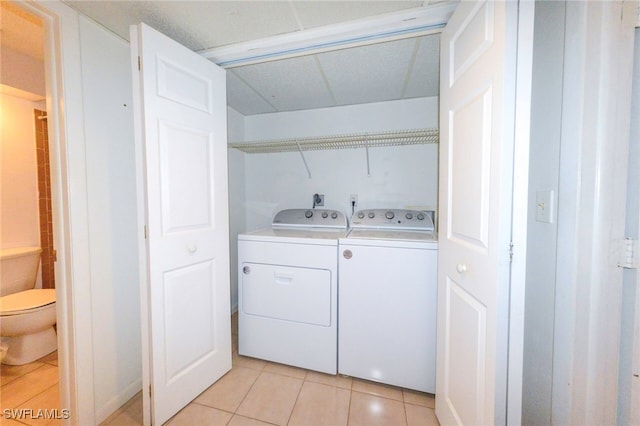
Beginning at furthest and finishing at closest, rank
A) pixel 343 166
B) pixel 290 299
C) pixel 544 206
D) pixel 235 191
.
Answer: pixel 235 191, pixel 343 166, pixel 290 299, pixel 544 206

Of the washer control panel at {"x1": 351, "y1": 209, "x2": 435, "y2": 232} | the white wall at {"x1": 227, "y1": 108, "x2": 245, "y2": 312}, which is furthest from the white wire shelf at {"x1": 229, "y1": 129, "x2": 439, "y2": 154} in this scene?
the washer control panel at {"x1": 351, "y1": 209, "x2": 435, "y2": 232}

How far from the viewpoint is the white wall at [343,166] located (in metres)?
2.20

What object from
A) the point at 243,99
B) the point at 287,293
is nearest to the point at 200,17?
the point at 243,99

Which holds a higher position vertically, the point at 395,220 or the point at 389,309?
the point at 395,220

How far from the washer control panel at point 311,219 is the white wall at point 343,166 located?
0.30 meters

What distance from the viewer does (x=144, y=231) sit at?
1.19 m

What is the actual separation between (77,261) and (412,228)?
6.75 feet

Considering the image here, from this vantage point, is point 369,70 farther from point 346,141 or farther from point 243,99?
point 243,99

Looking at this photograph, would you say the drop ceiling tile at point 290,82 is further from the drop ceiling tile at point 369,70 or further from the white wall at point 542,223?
the white wall at point 542,223

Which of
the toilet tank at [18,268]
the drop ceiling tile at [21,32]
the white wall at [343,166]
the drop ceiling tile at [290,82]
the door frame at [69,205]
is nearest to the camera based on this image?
the door frame at [69,205]

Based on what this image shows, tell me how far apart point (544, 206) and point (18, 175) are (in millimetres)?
3536

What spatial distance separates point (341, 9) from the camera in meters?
1.18

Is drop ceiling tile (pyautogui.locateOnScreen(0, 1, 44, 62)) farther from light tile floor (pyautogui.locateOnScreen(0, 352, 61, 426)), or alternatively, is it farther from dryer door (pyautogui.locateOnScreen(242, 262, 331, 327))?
light tile floor (pyautogui.locateOnScreen(0, 352, 61, 426))

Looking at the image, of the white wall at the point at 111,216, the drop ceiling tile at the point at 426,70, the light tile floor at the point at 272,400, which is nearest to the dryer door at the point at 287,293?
the light tile floor at the point at 272,400
